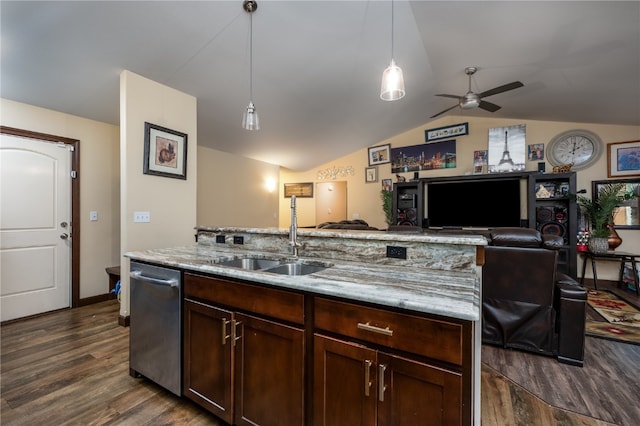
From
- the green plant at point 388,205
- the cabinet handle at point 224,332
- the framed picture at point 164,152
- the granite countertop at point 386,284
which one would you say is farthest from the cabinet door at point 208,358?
the green plant at point 388,205

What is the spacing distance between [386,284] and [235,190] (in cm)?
487

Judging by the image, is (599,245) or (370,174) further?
(370,174)

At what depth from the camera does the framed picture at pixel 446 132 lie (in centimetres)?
550

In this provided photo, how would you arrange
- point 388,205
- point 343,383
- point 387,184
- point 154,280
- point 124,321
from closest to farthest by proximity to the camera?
point 343,383
point 154,280
point 124,321
point 388,205
point 387,184

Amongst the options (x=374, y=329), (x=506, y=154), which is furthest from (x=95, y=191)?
(x=506, y=154)

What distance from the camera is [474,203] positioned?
17.4 ft

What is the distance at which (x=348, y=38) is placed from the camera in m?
2.74

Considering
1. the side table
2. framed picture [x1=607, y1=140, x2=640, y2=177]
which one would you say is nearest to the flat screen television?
the side table

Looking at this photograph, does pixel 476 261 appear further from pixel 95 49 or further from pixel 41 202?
pixel 41 202

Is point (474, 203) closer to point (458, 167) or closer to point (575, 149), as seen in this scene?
point (458, 167)

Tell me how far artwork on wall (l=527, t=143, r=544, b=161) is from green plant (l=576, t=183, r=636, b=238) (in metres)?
0.98

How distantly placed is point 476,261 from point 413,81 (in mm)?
3233

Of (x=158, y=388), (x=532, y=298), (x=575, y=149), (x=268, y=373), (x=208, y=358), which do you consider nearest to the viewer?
(x=268, y=373)

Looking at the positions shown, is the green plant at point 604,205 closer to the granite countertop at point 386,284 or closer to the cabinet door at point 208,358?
the granite countertop at point 386,284
